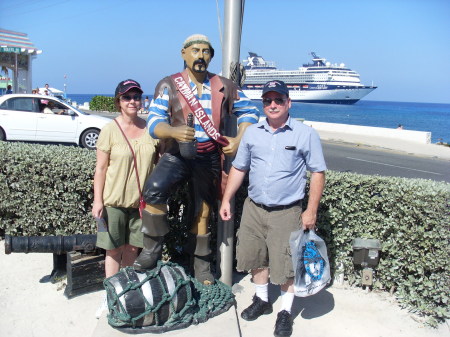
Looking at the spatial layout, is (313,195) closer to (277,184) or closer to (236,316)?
(277,184)

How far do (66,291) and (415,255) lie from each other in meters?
2.93

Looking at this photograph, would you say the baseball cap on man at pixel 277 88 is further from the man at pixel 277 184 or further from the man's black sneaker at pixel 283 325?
the man's black sneaker at pixel 283 325

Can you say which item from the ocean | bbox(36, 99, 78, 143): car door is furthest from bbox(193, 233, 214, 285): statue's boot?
the ocean

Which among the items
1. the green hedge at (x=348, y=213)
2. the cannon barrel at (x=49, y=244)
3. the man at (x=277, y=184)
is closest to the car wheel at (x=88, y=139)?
the green hedge at (x=348, y=213)

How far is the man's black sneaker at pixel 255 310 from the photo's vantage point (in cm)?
343

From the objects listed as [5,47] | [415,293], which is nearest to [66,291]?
[415,293]

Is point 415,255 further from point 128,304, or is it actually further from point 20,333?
point 20,333

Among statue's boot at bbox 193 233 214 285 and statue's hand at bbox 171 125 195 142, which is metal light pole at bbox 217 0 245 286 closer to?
statue's boot at bbox 193 233 214 285

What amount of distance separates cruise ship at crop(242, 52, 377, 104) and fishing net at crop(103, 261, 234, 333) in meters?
110

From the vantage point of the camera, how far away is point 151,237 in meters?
3.27

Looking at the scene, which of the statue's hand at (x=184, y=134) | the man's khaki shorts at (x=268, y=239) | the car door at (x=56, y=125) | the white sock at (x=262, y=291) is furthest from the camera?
the car door at (x=56, y=125)

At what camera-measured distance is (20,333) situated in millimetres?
3238

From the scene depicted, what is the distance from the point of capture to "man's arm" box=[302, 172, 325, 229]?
304 cm

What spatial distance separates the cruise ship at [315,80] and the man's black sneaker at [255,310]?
360 feet
